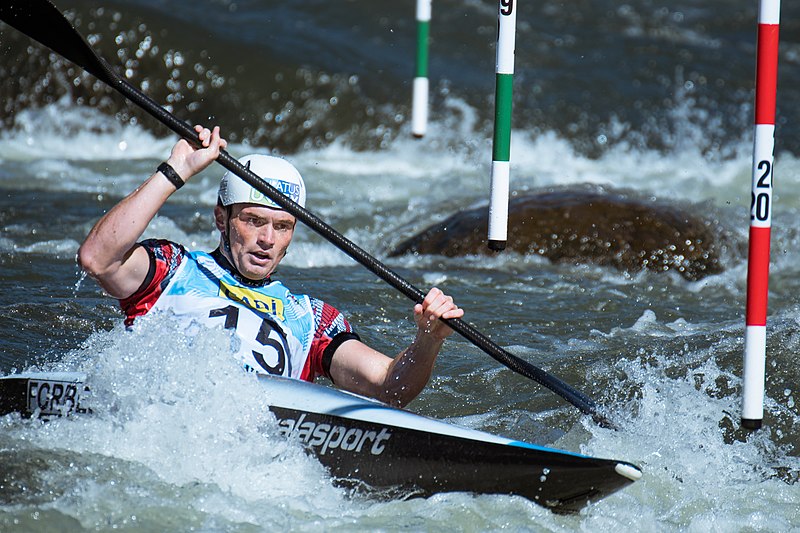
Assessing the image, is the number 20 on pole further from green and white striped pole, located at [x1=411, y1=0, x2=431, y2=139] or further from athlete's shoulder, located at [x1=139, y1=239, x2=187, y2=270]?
green and white striped pole, located at [x1=411, y1=0, x2=431, y2=139]

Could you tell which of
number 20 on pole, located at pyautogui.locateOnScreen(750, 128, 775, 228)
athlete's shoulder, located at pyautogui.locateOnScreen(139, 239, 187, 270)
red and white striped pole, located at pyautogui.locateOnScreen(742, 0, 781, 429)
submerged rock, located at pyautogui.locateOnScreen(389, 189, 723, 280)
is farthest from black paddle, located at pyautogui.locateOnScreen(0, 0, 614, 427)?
submerged rock, located at pyautogui.locateOnScreen(389, 189, 723, 280)

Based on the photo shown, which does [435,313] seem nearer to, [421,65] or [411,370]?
[411,370]

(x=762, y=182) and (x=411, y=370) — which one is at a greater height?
(x=762, y=182)

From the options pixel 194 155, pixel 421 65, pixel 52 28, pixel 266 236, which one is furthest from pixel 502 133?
pixel 421 65

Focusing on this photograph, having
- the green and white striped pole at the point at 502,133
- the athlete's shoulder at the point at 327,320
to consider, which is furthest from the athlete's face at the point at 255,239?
the green and white striped pole at the point at 502,133

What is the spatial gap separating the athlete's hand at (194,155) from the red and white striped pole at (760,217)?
1621 mm

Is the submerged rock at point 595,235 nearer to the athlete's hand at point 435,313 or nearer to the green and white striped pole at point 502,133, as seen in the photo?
the green and white striped pole at point 502,133

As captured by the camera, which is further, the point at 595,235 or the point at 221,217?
the point at 595,235

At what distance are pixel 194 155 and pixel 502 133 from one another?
124 centimetres

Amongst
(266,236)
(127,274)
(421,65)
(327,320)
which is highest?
(421,65)

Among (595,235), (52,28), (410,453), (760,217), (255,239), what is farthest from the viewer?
(595,235)

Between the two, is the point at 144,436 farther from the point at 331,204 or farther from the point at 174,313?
the point at 331,204

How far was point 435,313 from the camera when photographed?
3414 mm

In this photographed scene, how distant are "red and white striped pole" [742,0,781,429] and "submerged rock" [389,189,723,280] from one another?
3.58m
